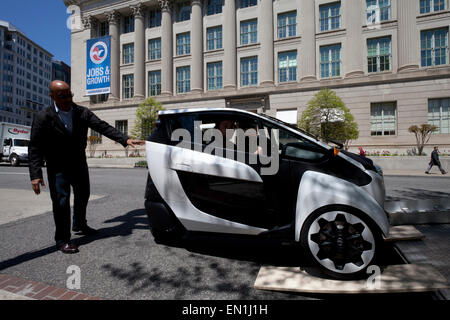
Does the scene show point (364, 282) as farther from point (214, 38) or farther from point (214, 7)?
point (214, 7)

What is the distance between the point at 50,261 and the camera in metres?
2.76

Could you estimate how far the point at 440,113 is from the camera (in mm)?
19750

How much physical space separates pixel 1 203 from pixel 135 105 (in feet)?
85.0

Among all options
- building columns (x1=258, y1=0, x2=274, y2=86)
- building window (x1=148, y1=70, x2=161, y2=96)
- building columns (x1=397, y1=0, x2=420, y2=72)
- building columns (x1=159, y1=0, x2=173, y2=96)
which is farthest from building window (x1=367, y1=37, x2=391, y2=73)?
building window (x1=148, y1=70, x2=161, y2=96)

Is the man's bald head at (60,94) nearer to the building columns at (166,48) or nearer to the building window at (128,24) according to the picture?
the building columns at (166,48)

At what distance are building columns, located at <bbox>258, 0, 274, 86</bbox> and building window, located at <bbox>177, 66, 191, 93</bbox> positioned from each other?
8853 mm

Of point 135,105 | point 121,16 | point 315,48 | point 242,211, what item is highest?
point 121,16

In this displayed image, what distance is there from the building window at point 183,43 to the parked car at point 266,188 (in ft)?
94.0

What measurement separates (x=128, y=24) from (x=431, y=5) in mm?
32501

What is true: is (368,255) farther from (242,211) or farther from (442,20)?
(442,20)

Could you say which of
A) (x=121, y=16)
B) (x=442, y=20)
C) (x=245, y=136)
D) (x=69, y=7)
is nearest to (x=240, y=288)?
(x=245, y=136)

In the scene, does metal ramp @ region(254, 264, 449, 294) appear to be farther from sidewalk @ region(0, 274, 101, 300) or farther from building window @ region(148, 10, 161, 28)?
building window @ region(148, 10, 161, 28)

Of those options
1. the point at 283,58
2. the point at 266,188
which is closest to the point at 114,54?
the point at 283,58

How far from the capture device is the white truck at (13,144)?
2072 cm
